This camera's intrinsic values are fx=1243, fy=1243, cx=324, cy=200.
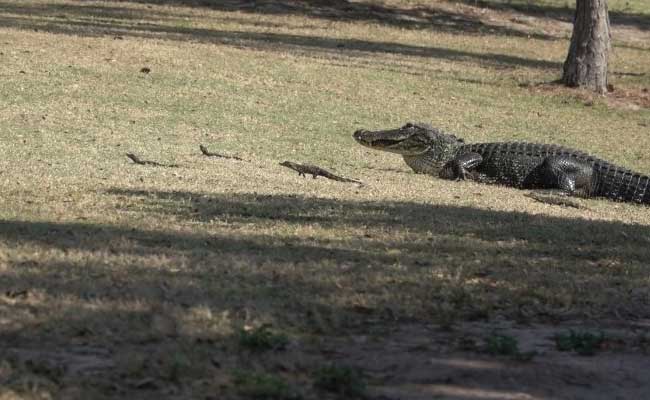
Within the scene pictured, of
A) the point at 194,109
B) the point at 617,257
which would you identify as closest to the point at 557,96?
the point at 194,109

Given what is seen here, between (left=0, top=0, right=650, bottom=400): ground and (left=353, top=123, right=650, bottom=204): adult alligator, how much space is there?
0.34m

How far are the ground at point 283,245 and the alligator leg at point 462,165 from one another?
13.1 inches

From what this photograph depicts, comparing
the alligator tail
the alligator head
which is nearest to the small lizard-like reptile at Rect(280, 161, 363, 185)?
the alligator head

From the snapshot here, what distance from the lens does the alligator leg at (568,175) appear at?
14.2 m

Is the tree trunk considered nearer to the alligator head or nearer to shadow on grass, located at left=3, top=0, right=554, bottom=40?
shadow on grass, located at left=3, top=0, right=554, bottom=40

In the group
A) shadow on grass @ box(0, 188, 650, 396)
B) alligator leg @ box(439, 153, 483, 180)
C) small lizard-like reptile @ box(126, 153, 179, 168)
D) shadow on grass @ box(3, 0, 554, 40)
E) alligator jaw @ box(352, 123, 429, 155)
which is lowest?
shadow on grass @ box(3, 0, 554, 40)

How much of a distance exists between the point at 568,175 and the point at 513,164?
646 millimetres

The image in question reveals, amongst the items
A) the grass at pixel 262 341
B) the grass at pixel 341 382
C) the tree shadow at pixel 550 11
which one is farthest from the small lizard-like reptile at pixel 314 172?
the tree shadow at pixel 550 11

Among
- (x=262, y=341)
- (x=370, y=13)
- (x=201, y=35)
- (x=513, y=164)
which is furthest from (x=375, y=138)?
(x=370, y=13)

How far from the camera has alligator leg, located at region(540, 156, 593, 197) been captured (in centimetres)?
1420

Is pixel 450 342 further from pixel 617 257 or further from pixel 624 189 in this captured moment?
pixel 624 189

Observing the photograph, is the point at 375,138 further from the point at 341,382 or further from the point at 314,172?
the point at 341,382

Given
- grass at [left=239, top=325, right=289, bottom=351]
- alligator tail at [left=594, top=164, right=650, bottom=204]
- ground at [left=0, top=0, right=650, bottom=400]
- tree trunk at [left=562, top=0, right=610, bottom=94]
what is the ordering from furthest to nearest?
tree trunk at [left=562, top=0, right=610, bottom=94] < alligator tail at [left=594, top=164, right=650, bottom=204] < grass at [left=239, top=325, right=289, bottom=351] < ground at [left=0, top=0, right=650, bottom=400]

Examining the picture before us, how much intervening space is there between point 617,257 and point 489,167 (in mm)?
5395
